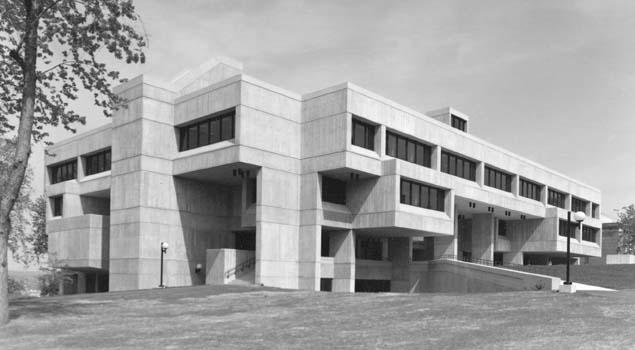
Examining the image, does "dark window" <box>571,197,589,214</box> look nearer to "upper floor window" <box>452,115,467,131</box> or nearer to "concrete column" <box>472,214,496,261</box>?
"concrete column" <box>472,214,496,261</box>

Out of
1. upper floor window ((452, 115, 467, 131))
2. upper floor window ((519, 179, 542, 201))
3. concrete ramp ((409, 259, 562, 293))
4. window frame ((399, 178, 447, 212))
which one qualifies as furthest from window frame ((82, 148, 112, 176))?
upper floor window ((519, 179, 542, 201))

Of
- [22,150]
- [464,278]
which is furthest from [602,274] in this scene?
[22,150]

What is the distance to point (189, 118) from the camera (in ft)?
139

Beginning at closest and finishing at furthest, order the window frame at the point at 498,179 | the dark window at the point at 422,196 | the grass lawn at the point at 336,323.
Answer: the grass lawn at the point at 336,323, the dark window at the point at 422,196, the window frame at the point at 498,179

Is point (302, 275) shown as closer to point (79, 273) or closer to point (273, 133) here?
point (273, 133)

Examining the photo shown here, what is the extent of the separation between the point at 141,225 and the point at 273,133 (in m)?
10.7

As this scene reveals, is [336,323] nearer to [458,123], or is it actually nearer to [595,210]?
[458,123]

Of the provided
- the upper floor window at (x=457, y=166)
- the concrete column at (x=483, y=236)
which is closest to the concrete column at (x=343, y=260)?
the upper floor window at (x=457, y=166)

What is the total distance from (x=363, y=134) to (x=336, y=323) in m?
26.2

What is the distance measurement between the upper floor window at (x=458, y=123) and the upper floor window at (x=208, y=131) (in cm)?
2493

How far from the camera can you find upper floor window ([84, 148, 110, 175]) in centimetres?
4988

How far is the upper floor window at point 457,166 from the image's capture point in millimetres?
50750

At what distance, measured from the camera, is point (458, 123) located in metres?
58.6

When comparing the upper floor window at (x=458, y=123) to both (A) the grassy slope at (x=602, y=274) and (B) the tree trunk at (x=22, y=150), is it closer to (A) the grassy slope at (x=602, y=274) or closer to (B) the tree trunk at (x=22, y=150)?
(A) the grassy slope at (x=602, y=274)
